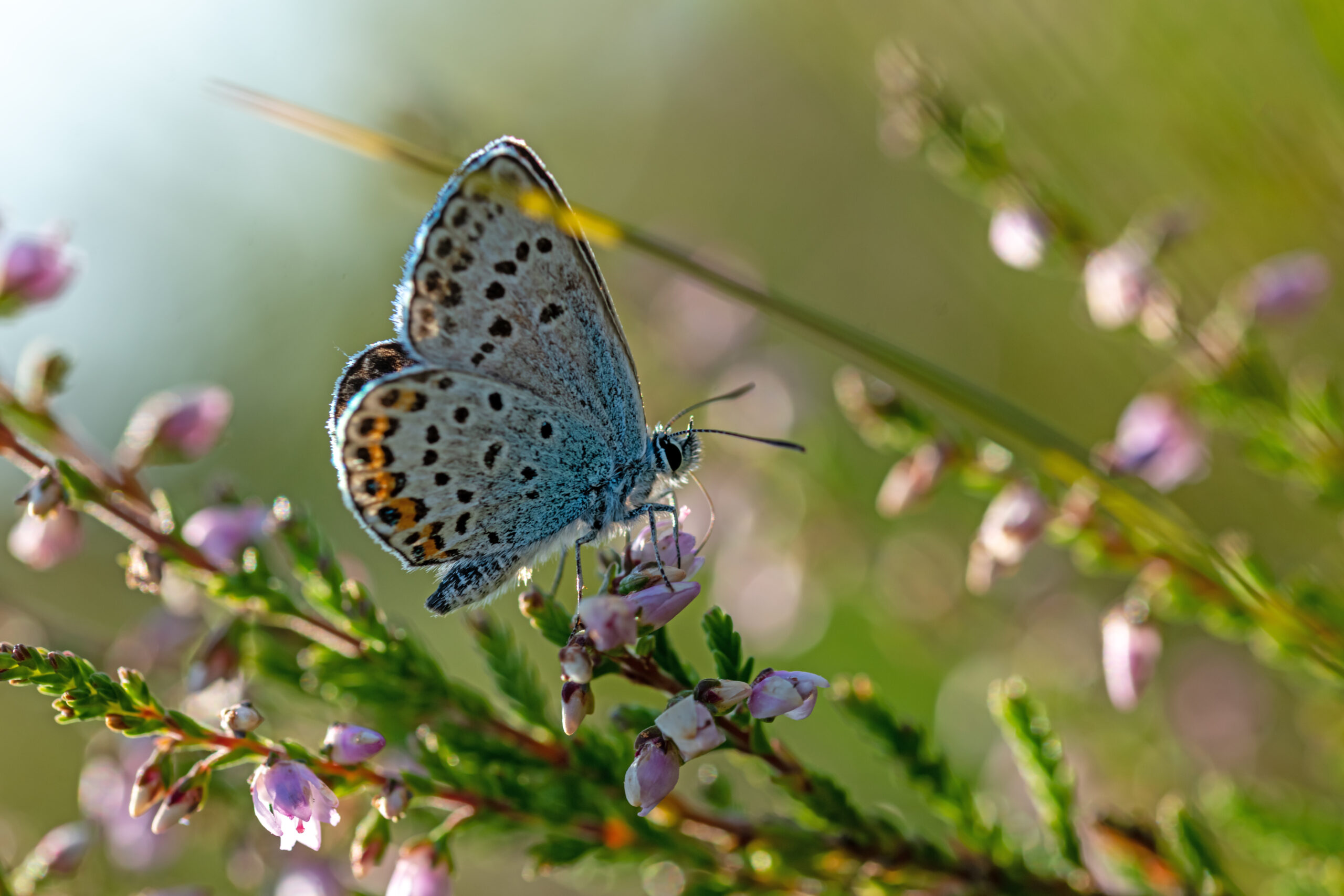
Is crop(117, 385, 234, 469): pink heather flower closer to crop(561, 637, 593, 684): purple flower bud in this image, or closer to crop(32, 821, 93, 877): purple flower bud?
crop(32, 821, 93, 877): purple flower bud

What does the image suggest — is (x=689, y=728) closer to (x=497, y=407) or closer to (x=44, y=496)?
(x=497, y=407)

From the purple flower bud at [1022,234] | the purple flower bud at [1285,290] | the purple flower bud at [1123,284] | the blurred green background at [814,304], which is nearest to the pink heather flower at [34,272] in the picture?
the blurred green background at [814,304]

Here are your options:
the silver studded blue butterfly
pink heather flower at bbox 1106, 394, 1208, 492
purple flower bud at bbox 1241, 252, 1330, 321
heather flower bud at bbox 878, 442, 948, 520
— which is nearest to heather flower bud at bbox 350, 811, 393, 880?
the silver studded blue butterfly

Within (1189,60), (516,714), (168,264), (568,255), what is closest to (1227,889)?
(516,714)

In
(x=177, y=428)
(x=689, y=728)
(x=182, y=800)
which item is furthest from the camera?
(x=177, y=428)

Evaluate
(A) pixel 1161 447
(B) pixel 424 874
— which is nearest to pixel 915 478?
(A) pixel 1161 447

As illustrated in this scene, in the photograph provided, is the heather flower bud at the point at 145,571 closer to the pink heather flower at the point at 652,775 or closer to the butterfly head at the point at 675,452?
the pink heather flower at the point at 652,775
